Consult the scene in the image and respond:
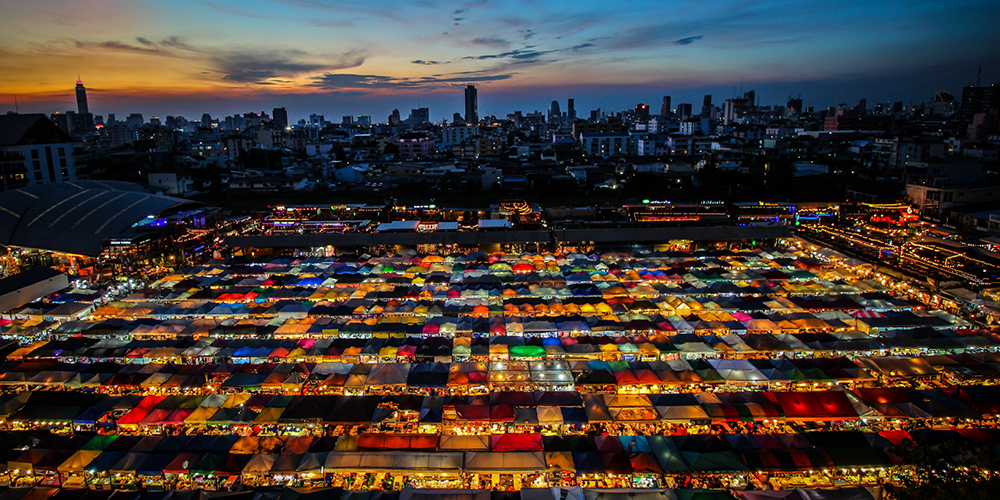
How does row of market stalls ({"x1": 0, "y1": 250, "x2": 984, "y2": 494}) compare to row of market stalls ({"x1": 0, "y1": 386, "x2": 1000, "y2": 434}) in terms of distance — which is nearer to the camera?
row of market stalls ({"x1": 0, "y1": 250, "x2": 984, "y2": 494})

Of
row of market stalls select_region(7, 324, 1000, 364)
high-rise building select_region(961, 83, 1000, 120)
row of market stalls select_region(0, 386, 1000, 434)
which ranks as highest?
high-rise building select_region(961, 83, 1000, 120)

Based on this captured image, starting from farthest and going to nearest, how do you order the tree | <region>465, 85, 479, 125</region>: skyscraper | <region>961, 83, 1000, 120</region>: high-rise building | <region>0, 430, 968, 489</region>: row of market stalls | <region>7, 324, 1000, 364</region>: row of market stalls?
<region>465, 85, 479, 125</region>: skyscraper → <region>961, 83, 1000, 120</region>: high-rise building → <region>7, 324, 1000, 364</region>: row of market stalls → <region>0, 430, 968, 489</region>: row of market stalls → the tree

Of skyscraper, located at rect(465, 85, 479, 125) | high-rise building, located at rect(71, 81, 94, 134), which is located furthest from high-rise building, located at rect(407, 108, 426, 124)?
high-rise building, located at rect(71, 81, 94, 134)

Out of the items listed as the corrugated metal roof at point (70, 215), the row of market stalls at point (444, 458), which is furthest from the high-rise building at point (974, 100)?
the corrugated metal roof at point (70, 215)

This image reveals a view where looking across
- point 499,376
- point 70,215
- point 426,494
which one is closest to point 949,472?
point 499,376

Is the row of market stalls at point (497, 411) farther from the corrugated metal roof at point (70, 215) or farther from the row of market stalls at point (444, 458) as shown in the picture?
the corrugated metal roof at point (70, 215)

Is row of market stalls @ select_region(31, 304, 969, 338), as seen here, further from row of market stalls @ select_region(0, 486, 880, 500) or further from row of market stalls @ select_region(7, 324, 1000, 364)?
row of market stalls @ select_region(0, 486, 880, 500)

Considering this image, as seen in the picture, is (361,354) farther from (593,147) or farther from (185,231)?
(593,147)
